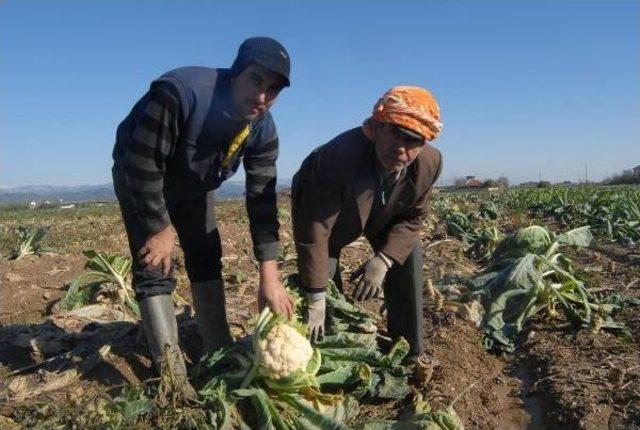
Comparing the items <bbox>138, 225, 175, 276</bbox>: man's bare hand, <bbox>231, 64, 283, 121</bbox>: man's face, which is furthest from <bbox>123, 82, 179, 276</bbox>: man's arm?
Answer: <bbox>231, 64, 283, 121</bbox>: man's face

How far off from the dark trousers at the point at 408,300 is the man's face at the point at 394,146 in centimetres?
75

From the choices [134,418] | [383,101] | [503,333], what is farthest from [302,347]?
[503,333]

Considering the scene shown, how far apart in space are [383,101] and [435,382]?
1.59 metres

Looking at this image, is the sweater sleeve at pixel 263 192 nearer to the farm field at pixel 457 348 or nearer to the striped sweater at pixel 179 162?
the striped sweater at pixel 179 162

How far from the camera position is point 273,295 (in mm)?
2828

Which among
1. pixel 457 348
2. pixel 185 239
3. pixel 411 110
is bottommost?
pixel 457 348

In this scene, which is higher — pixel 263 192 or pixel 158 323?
pixel 263 192

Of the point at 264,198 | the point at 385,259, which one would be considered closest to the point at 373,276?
the point at 385,259

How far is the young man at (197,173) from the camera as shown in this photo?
2553 millimetres

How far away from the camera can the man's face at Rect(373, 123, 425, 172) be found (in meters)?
2.74

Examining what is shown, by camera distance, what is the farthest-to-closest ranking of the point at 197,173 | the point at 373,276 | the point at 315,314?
the point at 373,276, the point at 315,314, the point at 197,173

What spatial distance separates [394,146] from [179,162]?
3.47ft

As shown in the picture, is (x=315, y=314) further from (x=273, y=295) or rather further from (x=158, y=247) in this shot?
(x=158, y=247)

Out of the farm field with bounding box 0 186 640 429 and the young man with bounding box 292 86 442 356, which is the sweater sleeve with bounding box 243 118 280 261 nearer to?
the young man with bounding box 292 86 442 356
